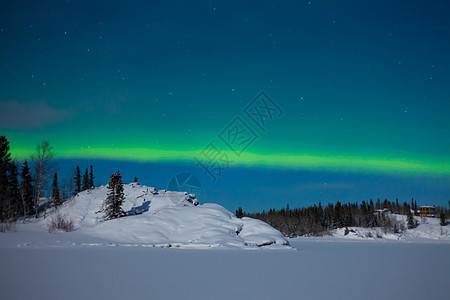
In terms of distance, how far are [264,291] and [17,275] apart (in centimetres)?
583

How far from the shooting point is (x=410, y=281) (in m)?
8.84

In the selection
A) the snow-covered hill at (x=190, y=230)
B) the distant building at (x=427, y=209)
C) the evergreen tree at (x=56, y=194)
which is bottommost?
the distant building at (x=427, y=209)

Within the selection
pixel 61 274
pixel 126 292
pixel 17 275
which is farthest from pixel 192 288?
pixel 17 275

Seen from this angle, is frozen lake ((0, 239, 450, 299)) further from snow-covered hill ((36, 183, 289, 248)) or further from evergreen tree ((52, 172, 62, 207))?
evergreen tree ((52, 172, 62, 207))

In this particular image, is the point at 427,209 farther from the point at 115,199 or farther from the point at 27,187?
the point at 27,187

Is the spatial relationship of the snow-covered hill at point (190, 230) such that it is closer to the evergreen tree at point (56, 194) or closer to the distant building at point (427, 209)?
the evergreen tree at point (56, 194)

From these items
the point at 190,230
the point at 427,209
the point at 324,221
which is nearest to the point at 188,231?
the point at 190,230

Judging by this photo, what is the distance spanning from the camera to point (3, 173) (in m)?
42.7

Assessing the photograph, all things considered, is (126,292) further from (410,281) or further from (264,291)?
(410,281)

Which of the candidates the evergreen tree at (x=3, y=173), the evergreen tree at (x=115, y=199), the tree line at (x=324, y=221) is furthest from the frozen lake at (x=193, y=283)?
the tree line at (x=324, y=221)

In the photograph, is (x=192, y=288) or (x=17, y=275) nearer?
(x=192, y=288)

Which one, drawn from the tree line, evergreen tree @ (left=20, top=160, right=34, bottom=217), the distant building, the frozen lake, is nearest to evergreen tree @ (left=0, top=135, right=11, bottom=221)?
evergreen tree @ (left=20, top=160, right=34, bottom=217)

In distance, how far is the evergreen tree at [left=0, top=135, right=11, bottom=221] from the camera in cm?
3825

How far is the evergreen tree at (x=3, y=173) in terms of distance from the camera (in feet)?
125
